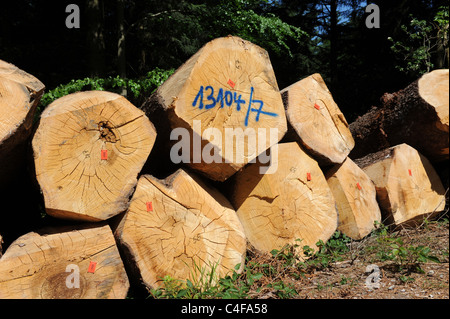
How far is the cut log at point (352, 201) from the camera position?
3486 mm

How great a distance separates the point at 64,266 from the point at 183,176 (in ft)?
3.13

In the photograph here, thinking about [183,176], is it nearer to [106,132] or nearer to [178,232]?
[178,232]

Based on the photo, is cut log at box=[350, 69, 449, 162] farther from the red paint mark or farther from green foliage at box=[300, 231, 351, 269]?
the red paint mark

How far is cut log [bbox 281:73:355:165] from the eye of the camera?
3.26m

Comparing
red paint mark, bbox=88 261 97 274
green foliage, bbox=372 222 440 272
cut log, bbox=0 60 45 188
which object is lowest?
green foliage, bbox=372 222 440 272

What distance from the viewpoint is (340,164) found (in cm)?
360

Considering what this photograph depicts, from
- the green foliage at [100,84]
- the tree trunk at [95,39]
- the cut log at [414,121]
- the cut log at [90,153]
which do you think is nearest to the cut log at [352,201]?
the cut log at [414,121]

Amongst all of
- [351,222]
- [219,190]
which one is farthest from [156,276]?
[351,222]

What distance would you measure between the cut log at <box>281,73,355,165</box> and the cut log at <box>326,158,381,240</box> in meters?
0.15

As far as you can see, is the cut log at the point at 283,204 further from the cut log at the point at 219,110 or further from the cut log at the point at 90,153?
the cut log at the point at 90,153

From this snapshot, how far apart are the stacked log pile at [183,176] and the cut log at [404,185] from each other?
54 mm

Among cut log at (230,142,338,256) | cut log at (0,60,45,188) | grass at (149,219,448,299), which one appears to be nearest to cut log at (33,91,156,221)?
cut log at (0,60,45,188)

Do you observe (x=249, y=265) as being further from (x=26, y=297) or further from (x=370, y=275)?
(x=26, y=297)

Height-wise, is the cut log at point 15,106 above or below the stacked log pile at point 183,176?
above
